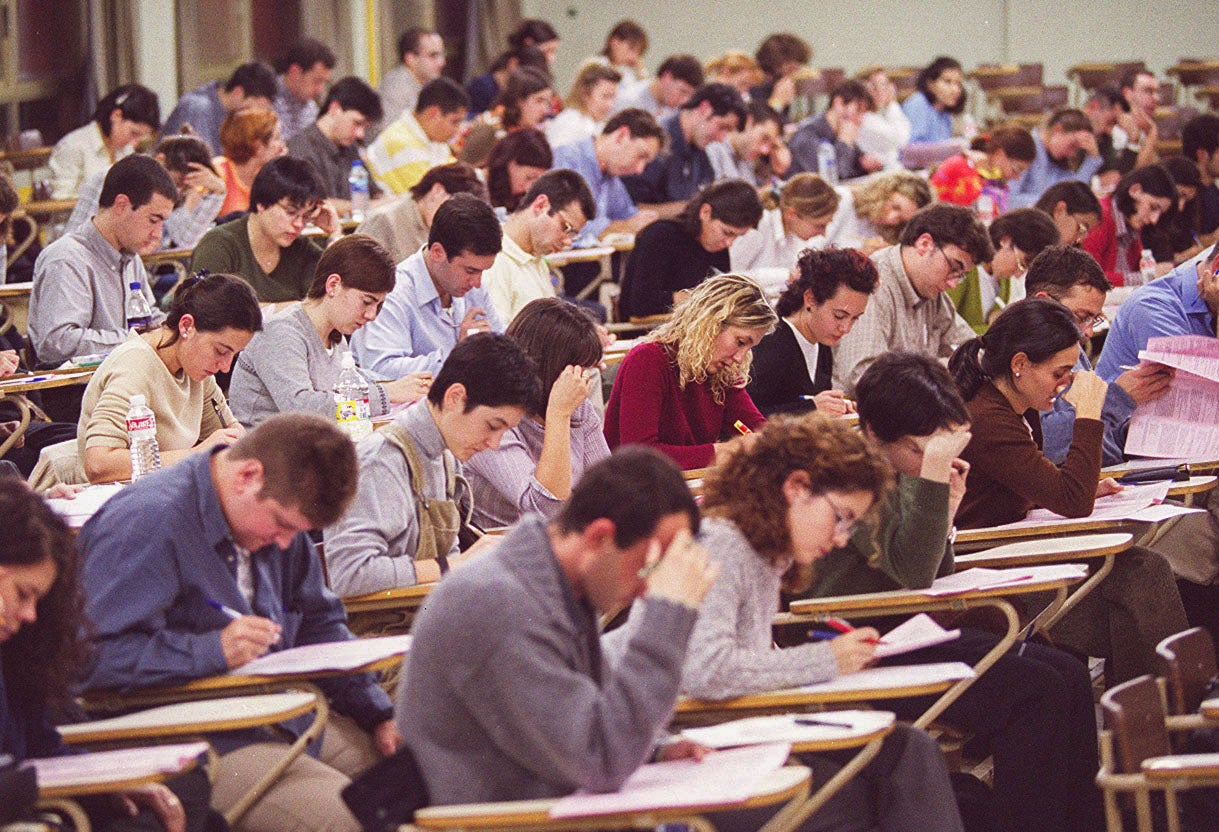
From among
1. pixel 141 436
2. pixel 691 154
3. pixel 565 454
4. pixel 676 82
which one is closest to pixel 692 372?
pixel 565 454

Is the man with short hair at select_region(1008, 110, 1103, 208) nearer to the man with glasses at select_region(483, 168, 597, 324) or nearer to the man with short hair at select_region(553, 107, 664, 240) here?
the man with short hair at select_region(553, 107, 664, 240)

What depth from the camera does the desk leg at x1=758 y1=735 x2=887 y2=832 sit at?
244 centimetres

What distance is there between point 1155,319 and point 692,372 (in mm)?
1579

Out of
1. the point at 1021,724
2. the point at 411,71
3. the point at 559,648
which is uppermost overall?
the point at 411,71

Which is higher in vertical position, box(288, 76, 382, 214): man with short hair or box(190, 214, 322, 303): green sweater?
box(288, 76, 382, 214): man with short hair

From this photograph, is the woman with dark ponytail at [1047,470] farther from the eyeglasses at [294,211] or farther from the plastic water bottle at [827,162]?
the plastic water bottle at [827,162]

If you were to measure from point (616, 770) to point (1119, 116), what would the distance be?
9749mm

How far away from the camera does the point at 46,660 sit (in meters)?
2.38

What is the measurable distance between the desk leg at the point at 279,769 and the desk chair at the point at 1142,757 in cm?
125

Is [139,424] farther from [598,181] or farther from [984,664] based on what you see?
[598,181]

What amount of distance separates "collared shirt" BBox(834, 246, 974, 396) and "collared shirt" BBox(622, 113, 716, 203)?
329 centimetres

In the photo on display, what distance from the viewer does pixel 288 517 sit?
262 centimetres

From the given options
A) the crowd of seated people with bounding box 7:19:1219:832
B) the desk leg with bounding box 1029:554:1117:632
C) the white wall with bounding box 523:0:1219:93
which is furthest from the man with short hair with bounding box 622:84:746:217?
the white wall with bounding box 523:0:1219:93

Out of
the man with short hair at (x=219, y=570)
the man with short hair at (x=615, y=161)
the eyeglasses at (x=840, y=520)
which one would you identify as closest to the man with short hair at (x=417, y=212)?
the man with short hair at (x=615, y=161)
